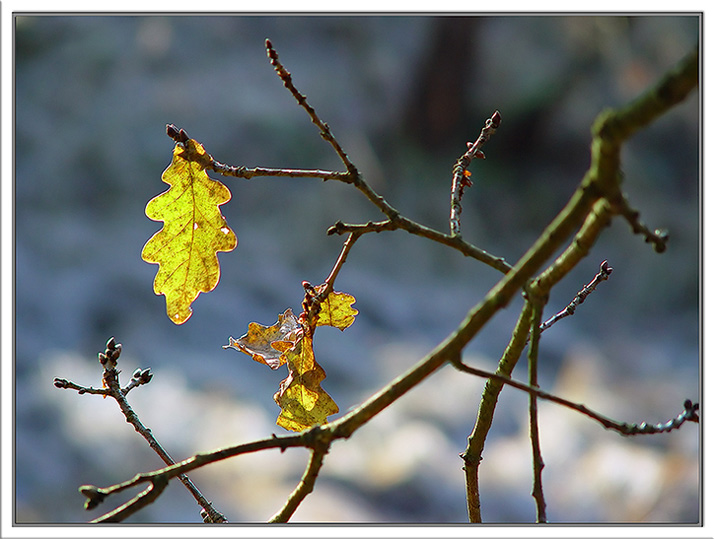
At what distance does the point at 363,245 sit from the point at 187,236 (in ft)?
8.92

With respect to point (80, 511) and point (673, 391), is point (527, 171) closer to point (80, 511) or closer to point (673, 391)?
point (673, 391)

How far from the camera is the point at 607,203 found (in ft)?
0.89

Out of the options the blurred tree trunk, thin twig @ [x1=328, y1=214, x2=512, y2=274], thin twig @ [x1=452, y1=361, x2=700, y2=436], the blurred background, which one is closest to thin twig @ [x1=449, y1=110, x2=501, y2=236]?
thin twig @ [x1=328, y1=214, x2=512, y2=274]

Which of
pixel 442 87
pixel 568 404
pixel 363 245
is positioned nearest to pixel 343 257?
pixel 568 404

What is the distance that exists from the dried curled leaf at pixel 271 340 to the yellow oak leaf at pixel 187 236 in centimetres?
4

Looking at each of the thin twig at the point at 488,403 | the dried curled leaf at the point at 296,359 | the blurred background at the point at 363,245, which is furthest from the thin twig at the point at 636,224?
the blurred background at the point at 363,245

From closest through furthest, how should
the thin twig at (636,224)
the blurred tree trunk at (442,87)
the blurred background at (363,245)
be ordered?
the thin twig at (636,224), the blurred background at (363,245), the blurred tree trunk at (442,87)

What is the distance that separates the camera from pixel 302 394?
451mm

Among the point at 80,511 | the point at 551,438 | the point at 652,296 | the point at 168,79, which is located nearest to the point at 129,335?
the point at 80,511

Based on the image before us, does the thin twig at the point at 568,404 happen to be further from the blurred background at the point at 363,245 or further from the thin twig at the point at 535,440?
the blurred background at the point at 363,245

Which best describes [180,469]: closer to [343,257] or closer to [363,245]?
[343,257]

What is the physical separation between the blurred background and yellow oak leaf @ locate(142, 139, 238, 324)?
1791 millimetres

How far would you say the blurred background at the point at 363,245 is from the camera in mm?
2242

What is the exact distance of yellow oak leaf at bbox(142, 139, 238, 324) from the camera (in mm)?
438
